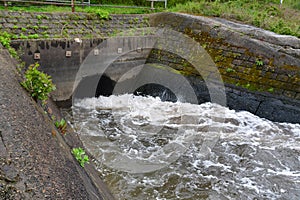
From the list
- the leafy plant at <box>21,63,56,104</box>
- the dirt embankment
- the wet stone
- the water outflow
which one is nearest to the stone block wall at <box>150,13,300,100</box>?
the water outflow

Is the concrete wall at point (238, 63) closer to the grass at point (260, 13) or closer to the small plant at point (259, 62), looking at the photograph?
the small plant at point (259, 62)

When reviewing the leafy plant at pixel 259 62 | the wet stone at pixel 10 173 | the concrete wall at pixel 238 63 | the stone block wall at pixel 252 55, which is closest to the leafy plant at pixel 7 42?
the concrete wall at pixel 238 63

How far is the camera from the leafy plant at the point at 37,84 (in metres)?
3.51

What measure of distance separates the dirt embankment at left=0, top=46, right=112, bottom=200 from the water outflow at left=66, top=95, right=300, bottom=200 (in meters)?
1.92

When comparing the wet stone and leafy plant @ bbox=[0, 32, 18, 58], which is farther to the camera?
leafy plant @ bbox=[0, 32, 18, 58]

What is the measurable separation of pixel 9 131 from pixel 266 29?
325 inches

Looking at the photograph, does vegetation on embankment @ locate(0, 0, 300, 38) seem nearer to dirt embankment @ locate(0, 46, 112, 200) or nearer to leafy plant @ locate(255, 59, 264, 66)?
leafy plant @ locate(255, 59, 264, 66)

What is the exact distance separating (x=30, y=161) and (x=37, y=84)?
1815mm

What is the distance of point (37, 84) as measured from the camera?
3625mm

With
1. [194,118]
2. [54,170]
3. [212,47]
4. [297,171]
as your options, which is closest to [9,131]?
[54,170]

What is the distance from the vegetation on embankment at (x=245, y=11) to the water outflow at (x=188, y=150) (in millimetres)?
3433

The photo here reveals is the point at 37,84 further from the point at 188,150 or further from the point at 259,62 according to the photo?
the point at 259,62

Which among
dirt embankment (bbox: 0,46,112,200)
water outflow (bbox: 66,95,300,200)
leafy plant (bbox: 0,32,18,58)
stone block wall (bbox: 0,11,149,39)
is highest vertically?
stone block wall (bbox: 0,11,149,39)

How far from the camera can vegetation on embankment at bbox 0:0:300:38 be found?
27.8 ft
